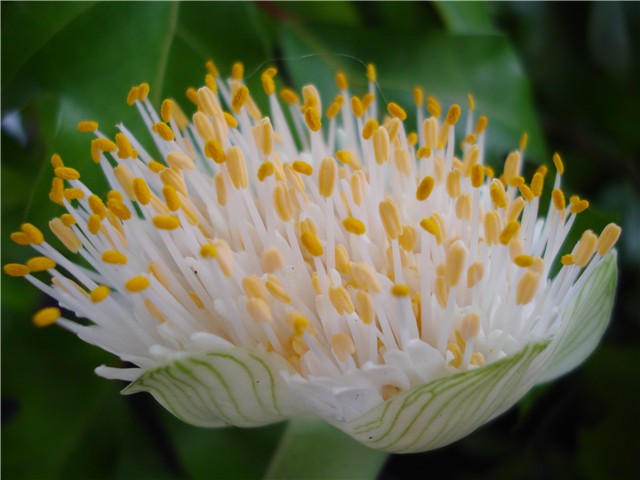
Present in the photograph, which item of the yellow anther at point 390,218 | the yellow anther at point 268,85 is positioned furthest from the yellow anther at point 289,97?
the yellow anther at point 390,218

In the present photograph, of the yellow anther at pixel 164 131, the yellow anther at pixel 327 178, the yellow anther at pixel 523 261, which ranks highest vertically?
the yellow anther at pixel 164 131

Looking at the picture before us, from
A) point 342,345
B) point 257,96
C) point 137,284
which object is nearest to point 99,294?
point 137,284

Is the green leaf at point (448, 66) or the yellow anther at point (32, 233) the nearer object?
the yellow anther at point (32, 233)

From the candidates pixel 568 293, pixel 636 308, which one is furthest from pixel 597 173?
pixel 568 293

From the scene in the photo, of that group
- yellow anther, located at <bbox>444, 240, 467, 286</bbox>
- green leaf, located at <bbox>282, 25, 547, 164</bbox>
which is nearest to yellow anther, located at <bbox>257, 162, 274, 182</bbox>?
yellow anther, located at <bbox>444, 240, 467, 286</bbox>

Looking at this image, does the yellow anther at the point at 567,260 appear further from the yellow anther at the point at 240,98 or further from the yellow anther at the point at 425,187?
the yellow anther at the point at 240,98

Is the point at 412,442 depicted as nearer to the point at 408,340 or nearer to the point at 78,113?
the point at 408,340

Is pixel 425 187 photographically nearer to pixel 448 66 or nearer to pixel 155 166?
pixel 155 166
